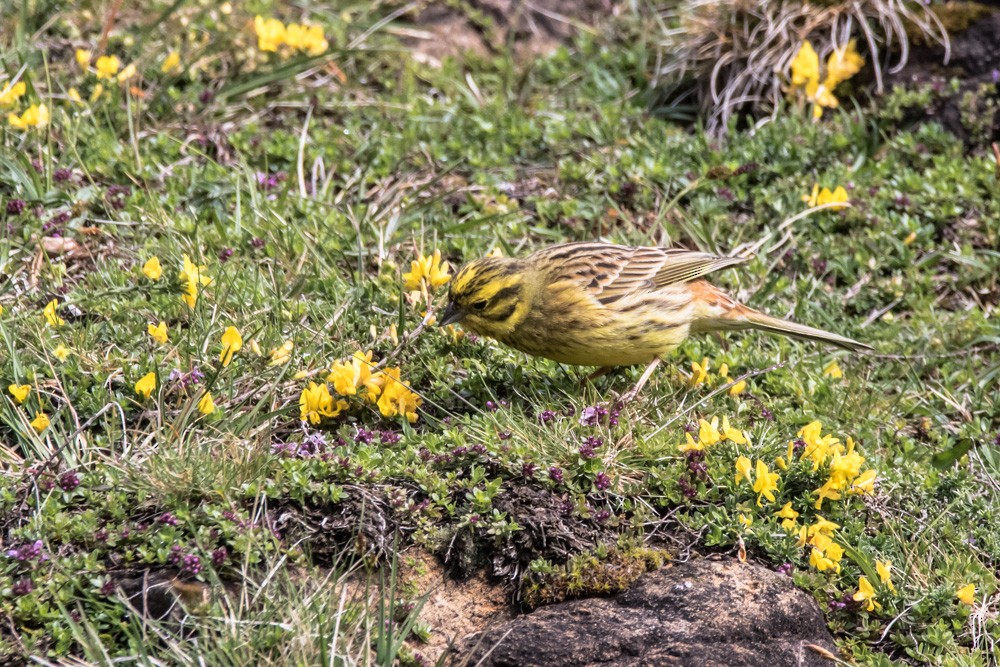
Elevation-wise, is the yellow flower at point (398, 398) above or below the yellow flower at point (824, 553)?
above

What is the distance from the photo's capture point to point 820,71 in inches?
344

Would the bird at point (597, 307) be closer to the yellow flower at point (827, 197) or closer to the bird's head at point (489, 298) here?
the bird's head at point (489, 298)

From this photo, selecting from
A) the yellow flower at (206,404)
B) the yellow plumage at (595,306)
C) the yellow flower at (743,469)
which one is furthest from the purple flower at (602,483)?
the yellow flower at (206,404)

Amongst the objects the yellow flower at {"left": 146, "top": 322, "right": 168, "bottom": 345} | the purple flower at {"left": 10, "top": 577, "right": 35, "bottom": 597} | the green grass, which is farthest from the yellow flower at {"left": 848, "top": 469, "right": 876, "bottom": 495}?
the purple flower at {"left": 10, "top": 577, "right": 35, "bottom": 597}

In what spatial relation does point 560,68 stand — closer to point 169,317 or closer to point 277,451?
point 169,317

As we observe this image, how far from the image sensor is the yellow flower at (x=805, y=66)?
848cm

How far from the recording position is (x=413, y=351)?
627 cm

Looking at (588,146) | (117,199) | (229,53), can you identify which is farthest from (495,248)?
(229,53)

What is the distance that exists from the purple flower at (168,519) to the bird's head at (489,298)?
5.82 feet

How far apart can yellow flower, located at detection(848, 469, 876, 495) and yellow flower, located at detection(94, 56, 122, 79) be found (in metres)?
5.60

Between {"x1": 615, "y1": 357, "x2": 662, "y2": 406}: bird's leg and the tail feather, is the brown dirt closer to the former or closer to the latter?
the tail feather

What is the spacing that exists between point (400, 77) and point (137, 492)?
16.8 feet

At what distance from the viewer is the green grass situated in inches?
189

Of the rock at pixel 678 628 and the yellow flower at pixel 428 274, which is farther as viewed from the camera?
the yellow flower at pixel 428 274
